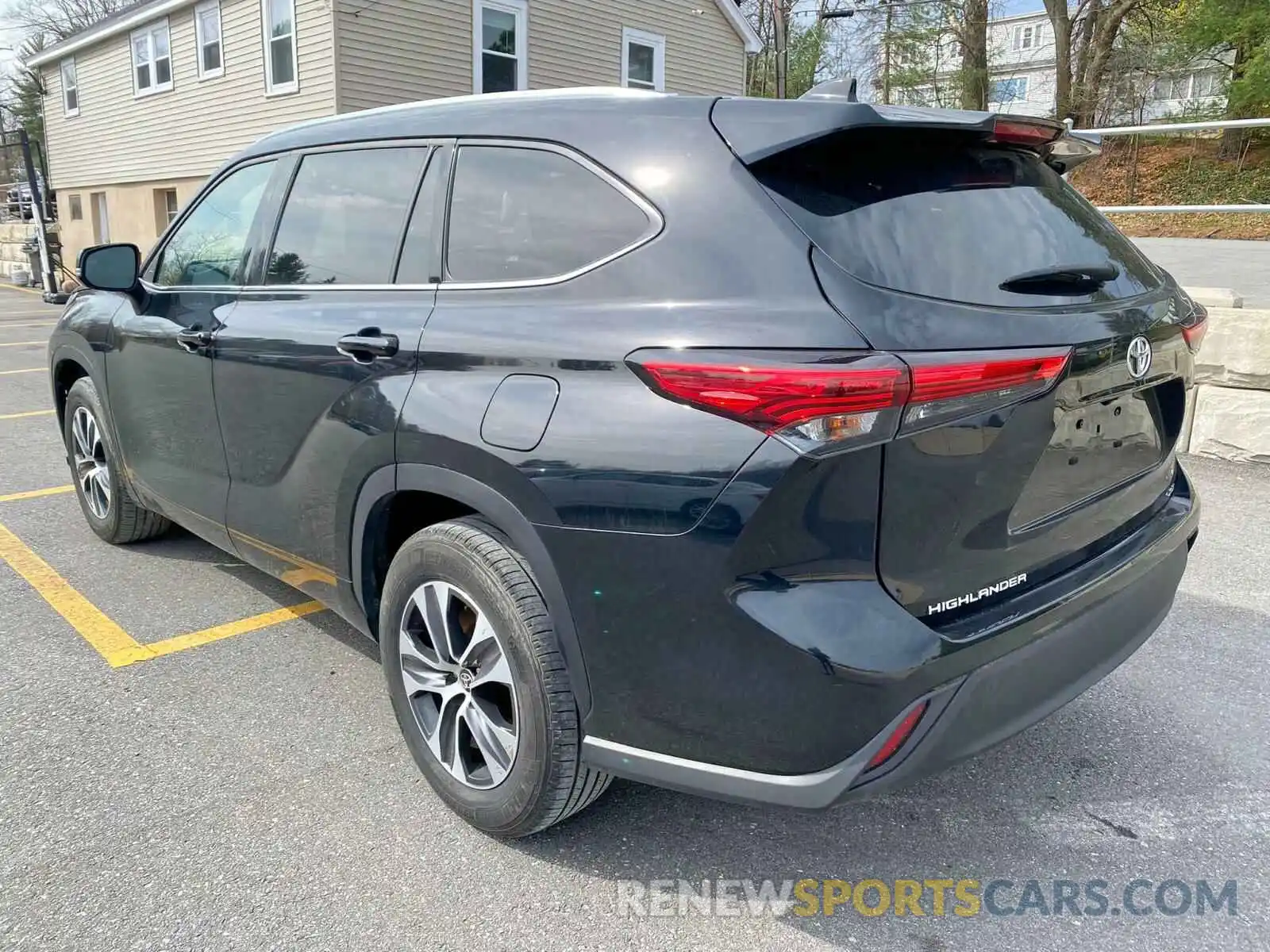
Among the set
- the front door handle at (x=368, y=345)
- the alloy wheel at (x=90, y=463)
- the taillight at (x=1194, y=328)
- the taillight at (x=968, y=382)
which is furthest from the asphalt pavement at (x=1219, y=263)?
the alloy wheel at (x=90, y=463)

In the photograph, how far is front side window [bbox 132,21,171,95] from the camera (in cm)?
1947

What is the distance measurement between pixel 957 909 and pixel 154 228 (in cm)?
2270

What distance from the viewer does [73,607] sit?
4062mm

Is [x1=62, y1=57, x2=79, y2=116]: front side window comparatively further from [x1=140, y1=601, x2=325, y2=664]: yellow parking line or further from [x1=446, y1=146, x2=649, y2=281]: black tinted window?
[x1=446, y1=146, x2=649, y2=281]: black tinted window

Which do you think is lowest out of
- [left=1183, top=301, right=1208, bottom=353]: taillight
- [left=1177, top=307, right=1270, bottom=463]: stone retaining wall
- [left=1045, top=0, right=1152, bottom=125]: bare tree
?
[left=1177, top=307, right=1270, bottom=463]: stone retaining wall

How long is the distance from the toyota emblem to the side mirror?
3557 mm

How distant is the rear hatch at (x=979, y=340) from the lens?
1.93m

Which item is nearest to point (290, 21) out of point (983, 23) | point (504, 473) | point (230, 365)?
point (230, 365)

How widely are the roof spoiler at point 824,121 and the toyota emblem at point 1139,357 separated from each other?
1.89 feet

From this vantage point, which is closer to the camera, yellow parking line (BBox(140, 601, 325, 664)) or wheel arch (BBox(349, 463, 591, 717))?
wheel arch (BBox(349, 463, 591, 717))

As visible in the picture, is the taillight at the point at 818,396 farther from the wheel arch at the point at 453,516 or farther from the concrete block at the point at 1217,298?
the concrete block at the point at 1217,298

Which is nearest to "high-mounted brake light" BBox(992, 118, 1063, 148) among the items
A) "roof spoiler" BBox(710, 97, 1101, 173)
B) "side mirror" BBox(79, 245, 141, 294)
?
"roof spoiler" BBox(710, 97, 1101, 173)

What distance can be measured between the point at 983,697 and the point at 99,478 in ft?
14.0

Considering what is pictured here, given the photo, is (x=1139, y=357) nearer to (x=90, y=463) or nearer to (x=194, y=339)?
(x=194, y=339)
